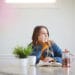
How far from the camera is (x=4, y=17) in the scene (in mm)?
4254

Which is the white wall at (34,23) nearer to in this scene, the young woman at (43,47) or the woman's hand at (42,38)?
the young woman at (43,47)

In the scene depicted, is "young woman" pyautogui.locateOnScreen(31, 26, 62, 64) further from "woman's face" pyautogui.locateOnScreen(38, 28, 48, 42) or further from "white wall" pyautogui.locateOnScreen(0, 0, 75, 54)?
"white wall" pyautogui.locateOnScreen(0, 0, 75, 54)

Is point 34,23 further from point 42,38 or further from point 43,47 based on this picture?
point 43,47

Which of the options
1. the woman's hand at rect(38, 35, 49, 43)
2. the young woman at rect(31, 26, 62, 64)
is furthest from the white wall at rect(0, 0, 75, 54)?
the woman's hand at rect(38, 35, 49, 43)

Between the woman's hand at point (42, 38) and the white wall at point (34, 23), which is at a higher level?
the white wall at point (34, 23)

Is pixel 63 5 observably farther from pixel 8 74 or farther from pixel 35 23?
pixel 8 74

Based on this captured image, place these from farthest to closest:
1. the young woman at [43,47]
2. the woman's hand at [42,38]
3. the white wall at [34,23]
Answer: the white wall at [34,23] → the woman's hand at [42,38] → the young woman at [43,47]

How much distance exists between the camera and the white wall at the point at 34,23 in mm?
4242

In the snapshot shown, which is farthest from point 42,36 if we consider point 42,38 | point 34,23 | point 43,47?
point 34,23

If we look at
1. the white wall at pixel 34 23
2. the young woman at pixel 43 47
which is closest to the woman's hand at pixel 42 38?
the young woman at pixel 43 47

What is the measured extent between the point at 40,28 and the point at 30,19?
38 cm

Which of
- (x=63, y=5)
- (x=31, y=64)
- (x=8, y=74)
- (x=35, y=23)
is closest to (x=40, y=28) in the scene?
(x=35, y=23)

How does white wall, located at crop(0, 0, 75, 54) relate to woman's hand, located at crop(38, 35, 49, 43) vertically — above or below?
above

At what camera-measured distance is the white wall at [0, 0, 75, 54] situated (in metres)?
4.24
